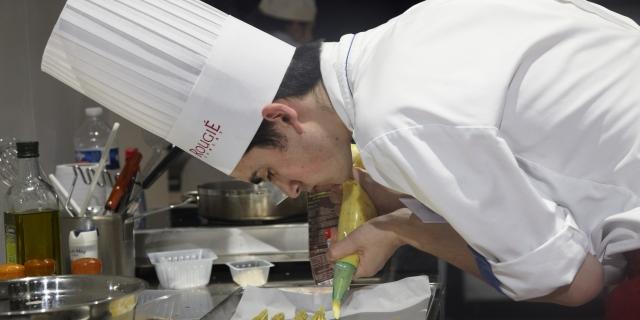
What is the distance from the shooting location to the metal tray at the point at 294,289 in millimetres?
1628

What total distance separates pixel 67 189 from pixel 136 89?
56cm

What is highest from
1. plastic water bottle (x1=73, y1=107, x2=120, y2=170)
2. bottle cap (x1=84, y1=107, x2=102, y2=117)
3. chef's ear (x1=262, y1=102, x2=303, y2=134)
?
chef's ear (x1=262, y1=102, x2=303, y2=134)

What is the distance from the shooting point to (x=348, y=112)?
1.35 metres

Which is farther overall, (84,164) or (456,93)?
(84,164)

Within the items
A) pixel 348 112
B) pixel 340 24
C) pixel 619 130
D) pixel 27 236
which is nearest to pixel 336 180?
pixel 348 112

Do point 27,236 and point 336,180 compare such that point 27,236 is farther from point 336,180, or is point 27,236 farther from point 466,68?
point 466,68

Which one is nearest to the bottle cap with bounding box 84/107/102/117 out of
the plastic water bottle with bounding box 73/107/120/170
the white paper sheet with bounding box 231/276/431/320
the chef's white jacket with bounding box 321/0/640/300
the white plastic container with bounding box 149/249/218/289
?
the plastic water bottle with bounding box 73/107/120/170

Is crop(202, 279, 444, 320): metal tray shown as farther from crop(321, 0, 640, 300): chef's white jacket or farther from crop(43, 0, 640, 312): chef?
crop(321, 0, 640, 300): chef's white jacket

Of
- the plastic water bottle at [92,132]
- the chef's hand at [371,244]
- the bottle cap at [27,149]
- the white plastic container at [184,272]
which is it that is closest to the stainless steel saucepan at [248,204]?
the white plastic container at [184,272]

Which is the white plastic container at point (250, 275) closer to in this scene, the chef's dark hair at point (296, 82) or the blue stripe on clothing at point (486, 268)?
the chef's dark hair at point (296, 82)

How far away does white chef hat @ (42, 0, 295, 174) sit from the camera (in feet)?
4.66

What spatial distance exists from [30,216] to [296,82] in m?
0.60

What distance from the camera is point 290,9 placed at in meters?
3.07

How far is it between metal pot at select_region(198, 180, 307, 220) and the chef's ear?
716mm
